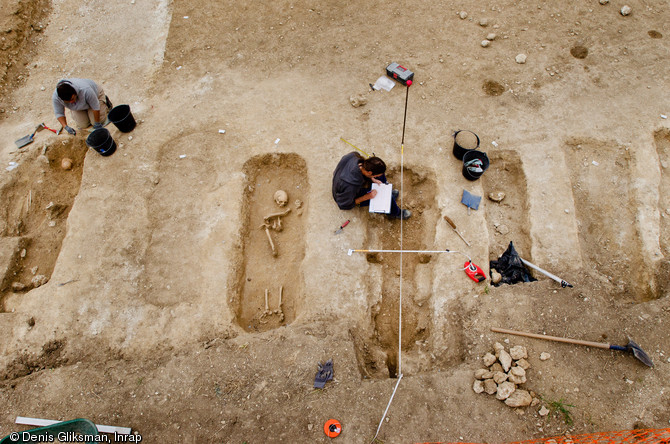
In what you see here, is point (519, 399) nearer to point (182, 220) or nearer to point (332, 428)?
point (332, 428)

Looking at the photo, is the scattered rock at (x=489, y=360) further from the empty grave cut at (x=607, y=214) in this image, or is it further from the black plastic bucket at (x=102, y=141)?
the black plastic bucket at (x=102, y=141)

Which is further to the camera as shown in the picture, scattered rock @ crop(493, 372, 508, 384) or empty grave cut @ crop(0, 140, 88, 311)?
empty grave cut @ crop(0, 140, 88, 311)

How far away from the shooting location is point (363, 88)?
8.29m

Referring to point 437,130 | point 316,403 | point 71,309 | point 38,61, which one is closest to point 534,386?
point 316,403

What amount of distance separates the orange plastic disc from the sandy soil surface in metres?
0.08

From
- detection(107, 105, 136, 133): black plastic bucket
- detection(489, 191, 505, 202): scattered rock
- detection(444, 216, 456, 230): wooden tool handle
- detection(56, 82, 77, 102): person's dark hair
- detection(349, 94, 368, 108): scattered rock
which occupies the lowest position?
detection(489, 191, 505, 202): scattered rock

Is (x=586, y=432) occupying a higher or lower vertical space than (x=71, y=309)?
lower

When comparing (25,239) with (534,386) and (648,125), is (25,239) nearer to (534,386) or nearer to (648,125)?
(534,386)

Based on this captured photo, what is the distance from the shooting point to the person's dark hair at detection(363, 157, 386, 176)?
5785 mm

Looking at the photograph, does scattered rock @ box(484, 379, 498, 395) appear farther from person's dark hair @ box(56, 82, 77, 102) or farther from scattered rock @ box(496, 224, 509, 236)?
person's dark hair @ box(56, 82, 77, 102)

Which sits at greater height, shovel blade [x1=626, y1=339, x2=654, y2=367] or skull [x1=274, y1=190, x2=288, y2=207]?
skull [x1=274, y1=190, x2=288, y2=207]

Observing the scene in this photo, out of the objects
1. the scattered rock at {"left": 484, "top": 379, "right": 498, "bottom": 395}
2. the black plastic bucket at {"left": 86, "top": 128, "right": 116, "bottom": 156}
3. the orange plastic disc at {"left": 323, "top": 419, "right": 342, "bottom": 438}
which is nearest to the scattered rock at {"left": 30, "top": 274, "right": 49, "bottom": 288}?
the black plastic bucket at {"left": 86, "top": 128, "right": 116, "bottom": 156}

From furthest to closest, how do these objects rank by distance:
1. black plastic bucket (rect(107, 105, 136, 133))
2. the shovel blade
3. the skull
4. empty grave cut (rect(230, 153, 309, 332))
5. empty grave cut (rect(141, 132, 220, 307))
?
black plastic bucket (rect(107, 105, 136, 133)) → the skull → empty grave cut (rect(230, 153, 309, 332)) → empty grave cut (rect(141, 132, 220, 307)) → the shovel blade

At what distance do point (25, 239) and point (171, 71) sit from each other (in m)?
4.86
